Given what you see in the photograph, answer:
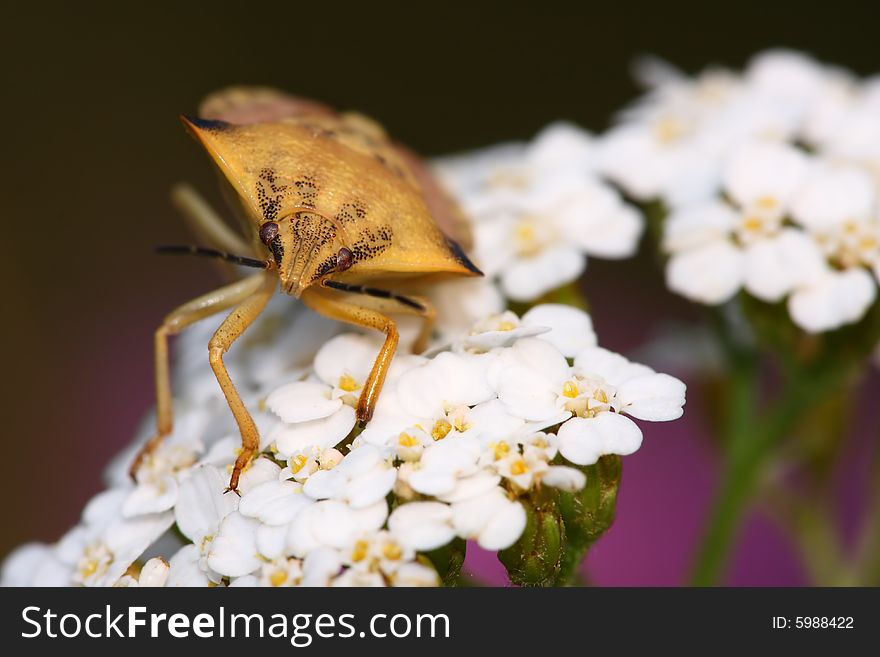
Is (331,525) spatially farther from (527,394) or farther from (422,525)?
(527,394)

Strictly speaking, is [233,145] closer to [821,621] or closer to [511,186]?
[511,186]

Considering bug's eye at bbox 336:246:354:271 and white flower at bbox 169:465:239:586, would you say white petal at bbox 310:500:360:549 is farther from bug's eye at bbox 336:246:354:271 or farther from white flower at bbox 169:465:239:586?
bug's eye at bbox 336:246:354:271

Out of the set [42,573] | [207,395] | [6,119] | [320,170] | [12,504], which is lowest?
[42,573]

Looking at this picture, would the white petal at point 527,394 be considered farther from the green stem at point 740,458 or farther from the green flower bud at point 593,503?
the green stem at point 740,458

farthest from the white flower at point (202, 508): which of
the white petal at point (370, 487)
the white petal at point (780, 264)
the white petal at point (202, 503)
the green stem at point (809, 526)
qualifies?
the green stem at point (809, 526)

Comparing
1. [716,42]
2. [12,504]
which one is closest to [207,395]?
[12,504]

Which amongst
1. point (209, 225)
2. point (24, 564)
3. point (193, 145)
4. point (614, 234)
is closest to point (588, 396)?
point (614, 234)
